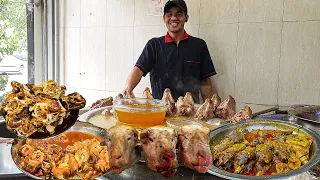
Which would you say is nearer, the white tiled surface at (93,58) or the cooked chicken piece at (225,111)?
the cooked chicken piece at (225,111)

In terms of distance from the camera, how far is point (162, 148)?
2.77ft

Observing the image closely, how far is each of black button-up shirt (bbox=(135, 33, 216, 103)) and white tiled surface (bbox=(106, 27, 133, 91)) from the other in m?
0.61

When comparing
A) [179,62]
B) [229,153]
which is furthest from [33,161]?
[179,62]

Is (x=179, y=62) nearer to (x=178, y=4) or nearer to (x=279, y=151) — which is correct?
(x=178, y=4)

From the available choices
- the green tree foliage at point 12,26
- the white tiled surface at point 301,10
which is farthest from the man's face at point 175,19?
the green tree foliage at point 12,26

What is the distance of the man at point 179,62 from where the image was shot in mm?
3047

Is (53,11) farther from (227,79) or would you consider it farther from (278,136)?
(278,136)

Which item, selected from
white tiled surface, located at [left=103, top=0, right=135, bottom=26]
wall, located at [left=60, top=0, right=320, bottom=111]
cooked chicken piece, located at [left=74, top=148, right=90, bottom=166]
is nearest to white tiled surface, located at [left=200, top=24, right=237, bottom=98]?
wall, located at [left=60, top=0, right=320, bottom=111]

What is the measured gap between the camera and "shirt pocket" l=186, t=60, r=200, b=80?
3.07 m

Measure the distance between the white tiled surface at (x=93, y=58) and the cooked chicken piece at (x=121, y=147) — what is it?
312 cm

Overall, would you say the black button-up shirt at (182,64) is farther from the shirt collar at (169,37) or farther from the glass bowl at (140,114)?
the glass bowl at (140,114)

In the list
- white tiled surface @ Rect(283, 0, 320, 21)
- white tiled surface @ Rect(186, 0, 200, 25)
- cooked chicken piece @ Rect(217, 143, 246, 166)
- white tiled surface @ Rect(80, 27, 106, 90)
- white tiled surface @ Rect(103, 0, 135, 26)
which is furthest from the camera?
white tiled surface @ Rect(80, 27, 106, 90)

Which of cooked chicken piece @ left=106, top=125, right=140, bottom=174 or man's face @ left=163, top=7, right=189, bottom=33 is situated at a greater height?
Answer: man's face @ left=163, top=7, right=189, bottom=33

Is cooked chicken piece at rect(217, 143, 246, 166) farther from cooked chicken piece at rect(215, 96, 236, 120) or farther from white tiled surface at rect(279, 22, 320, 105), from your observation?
white tiled surface at rect(279, 22, 320, 105)
